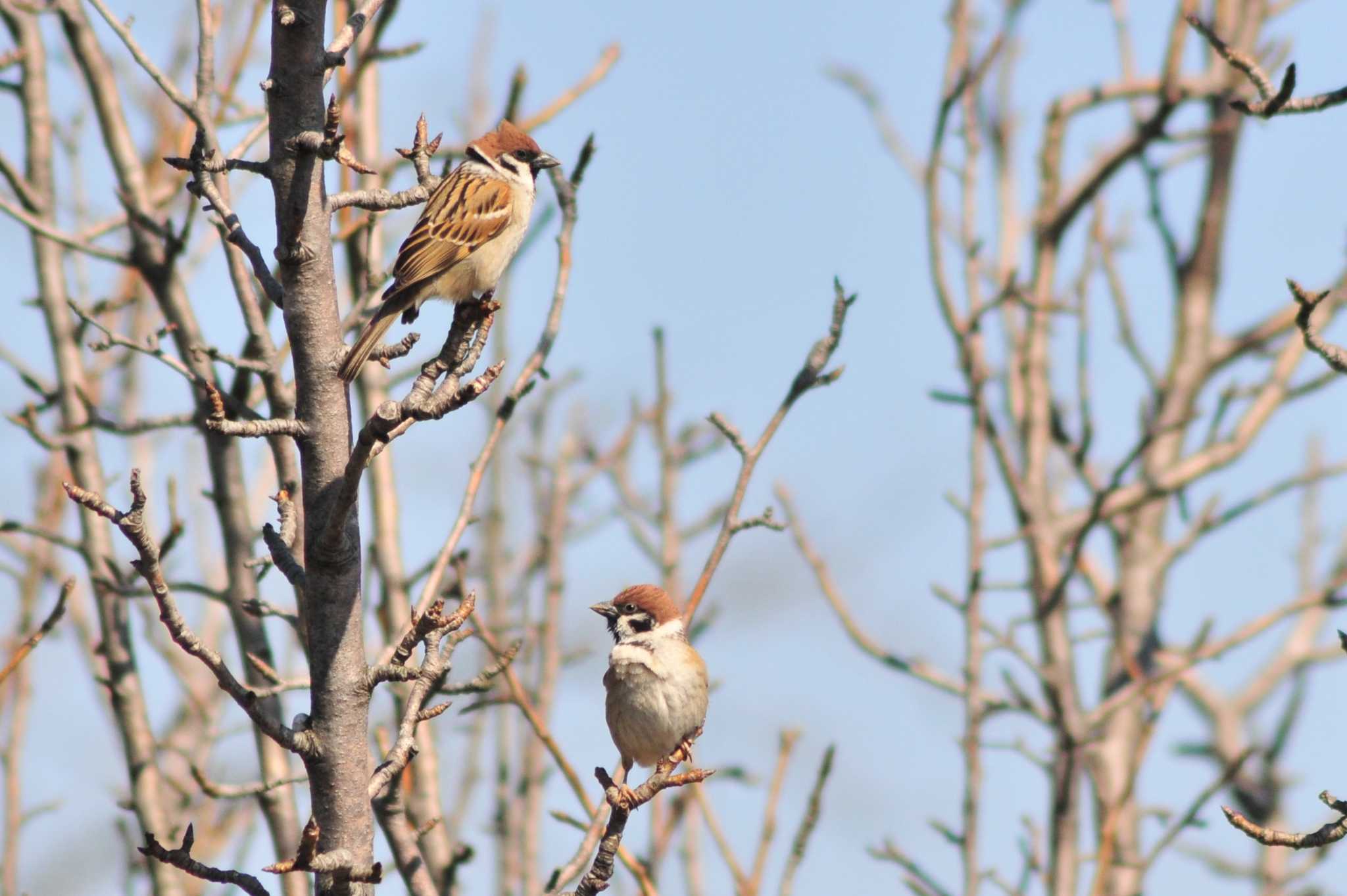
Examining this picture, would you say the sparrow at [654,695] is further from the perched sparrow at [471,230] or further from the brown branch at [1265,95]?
the brown branch at [1265,95]

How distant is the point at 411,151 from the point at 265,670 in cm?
142

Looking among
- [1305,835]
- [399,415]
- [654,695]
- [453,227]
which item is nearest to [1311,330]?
[1305,835]

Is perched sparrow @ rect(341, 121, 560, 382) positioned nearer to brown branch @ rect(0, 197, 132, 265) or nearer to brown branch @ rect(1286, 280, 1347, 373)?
brown branch @ rect(0, 197, 132, 265)

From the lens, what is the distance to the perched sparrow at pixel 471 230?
14.3 feet

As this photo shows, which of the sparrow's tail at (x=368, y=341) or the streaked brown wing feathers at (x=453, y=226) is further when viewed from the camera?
the streaked brown wing feathers at (x=453, y=226)

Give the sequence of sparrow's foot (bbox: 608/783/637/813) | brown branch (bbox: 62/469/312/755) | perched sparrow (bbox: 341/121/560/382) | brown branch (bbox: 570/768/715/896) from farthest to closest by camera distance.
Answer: perched sparrow (bbox: 341/121/560/382), sparrow's foot (bbox: 608/783/637/813), brown branch (bbox: 570/768/715/896), brown branch (bbox: 62/469/312/755)

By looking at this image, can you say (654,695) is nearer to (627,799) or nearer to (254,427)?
(627,799)

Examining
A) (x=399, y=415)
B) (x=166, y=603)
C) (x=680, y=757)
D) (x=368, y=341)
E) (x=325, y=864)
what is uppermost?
(x=368, y=341)

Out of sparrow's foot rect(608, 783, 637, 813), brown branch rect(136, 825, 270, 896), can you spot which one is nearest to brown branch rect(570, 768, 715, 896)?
sparrow's foot rect(608, 783, 637, 813)

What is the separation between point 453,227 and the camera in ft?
15.5

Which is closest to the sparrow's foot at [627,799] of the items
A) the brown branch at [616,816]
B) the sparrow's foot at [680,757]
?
the brown branch at [616,816]

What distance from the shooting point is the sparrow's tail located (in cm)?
282

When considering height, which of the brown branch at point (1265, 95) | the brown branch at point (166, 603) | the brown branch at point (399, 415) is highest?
the brown branch at point (1265, 95)

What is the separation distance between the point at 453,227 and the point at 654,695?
5.28 ft
